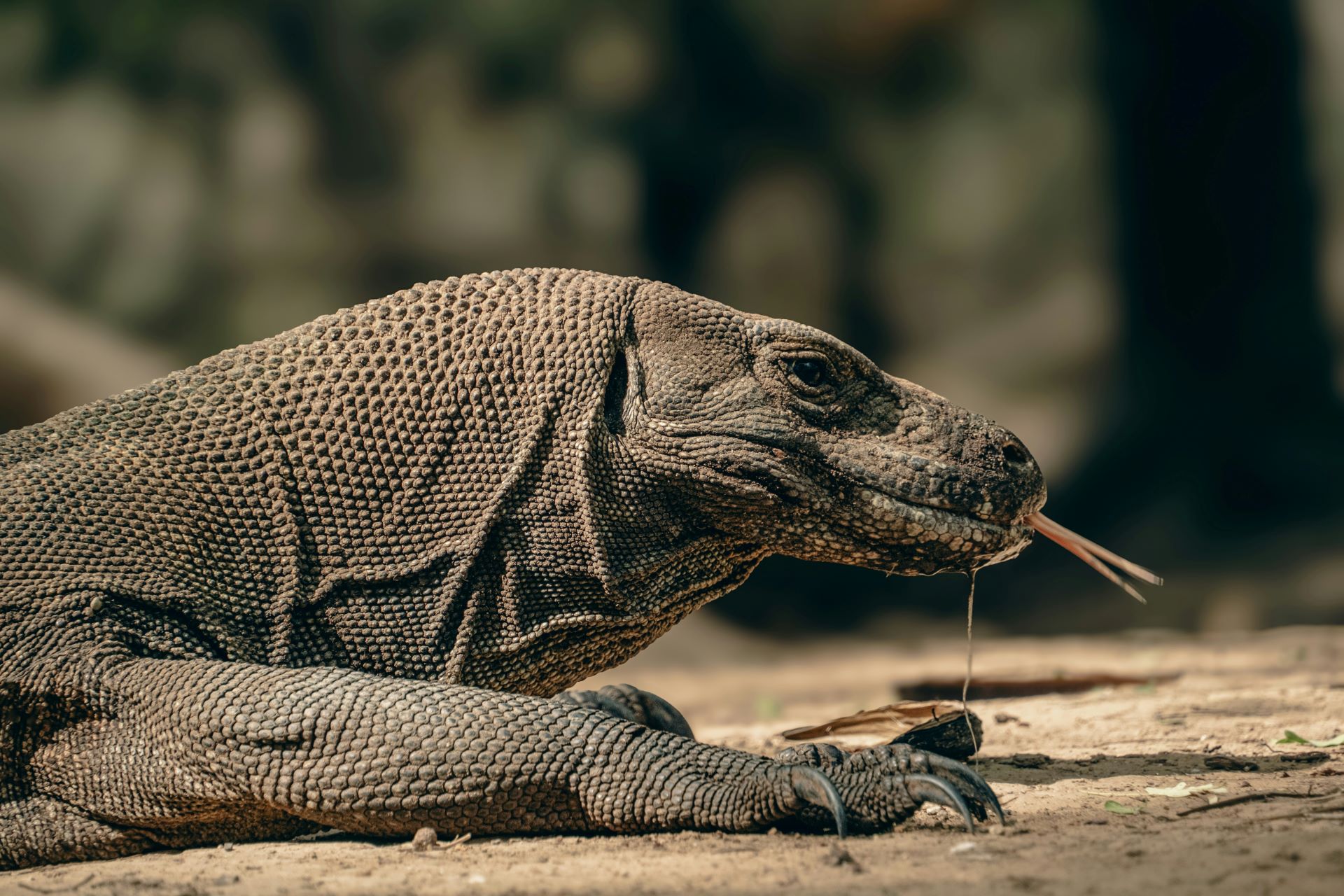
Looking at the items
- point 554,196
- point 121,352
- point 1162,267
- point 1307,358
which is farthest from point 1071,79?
point 121,352

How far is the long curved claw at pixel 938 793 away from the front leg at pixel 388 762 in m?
0.28

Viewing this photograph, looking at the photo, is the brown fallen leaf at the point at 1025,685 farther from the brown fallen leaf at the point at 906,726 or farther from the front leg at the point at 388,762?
the front leg at the point at 388,762

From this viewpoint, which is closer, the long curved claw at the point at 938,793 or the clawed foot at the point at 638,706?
the long curved claw at the point at 938,793

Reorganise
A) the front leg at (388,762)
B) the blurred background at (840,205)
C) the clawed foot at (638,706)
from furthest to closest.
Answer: the blurred background at (840,205), the clawed foot at (638,706), the front leg at (388,762)

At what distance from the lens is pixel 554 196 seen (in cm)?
1354

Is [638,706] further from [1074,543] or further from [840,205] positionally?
[840,205]

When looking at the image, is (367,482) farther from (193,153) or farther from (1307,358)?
(1307,358)

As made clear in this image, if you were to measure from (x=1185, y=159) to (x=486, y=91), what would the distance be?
762 centimetres

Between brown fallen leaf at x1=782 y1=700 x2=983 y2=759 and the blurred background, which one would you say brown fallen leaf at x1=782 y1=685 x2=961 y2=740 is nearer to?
brown fallen leaf at x1=782 y1=700 x2=983 y2=759

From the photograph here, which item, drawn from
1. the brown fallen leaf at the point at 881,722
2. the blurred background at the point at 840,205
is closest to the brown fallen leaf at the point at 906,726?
the brown fallen leaf at the point at 881,722

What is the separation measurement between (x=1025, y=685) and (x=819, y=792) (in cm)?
447

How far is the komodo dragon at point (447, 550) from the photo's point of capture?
3.54 m

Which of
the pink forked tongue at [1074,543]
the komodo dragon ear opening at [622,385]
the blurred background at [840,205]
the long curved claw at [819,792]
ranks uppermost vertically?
the blurred background at [840,205]

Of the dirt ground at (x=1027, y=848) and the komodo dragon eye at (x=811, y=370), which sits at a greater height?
the komodo dragon eye at (x=811, y=370)
